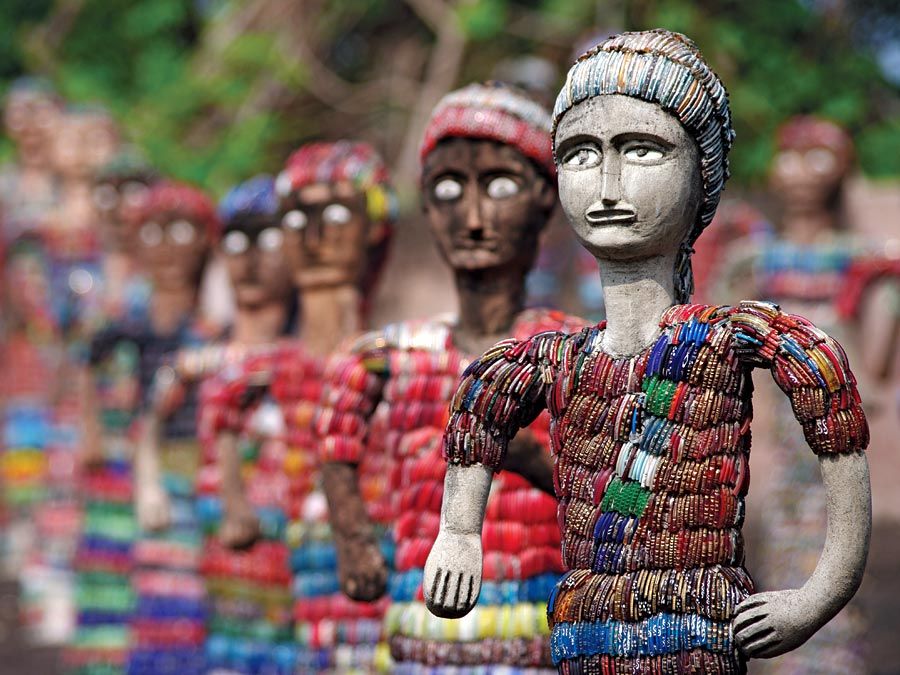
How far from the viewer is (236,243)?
636 cm

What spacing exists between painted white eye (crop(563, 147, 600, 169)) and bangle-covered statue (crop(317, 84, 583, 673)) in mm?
919

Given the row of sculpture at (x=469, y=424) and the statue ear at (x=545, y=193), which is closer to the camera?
the row of sculpture at (x=469, y=424)

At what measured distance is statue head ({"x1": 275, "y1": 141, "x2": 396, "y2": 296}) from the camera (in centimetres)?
551

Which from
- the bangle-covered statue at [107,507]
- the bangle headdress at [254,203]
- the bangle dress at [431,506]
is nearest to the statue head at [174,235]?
the bangle-covered statue at [107,507]

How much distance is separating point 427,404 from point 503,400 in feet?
3.18

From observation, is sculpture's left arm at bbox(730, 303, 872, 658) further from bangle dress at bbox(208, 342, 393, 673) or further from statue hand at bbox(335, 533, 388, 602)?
bangle dress at bbox(208, 342, 393, 673)

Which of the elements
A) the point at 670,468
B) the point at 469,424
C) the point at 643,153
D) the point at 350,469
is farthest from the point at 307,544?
the point at 643,153

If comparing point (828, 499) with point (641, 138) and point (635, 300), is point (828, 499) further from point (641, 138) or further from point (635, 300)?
point (641, 138)

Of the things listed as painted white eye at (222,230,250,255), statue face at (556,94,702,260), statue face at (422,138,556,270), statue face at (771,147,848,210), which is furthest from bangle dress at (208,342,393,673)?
statue face at (771,147,848,210)

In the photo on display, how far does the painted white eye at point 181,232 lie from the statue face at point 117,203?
42.0 inches

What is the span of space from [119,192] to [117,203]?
59 millimetres

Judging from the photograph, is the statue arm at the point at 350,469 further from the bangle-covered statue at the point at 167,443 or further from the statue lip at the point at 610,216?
the bangle-covered statue at the point at 167,443

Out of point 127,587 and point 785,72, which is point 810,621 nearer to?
point 127,587

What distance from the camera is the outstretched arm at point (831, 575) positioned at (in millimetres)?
3115
